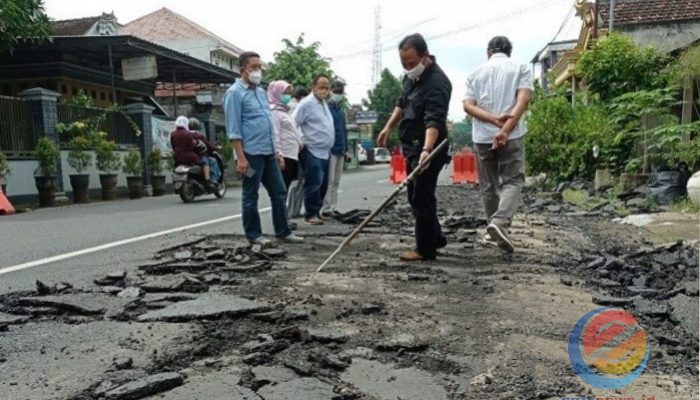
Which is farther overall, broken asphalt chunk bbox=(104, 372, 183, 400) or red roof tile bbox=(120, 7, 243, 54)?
red roof tile bbox=(120, 7, 243, 54)

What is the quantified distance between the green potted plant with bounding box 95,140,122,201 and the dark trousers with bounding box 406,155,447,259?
1131 cm

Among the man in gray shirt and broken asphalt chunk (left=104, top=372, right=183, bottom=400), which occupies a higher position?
the man in gray shirt

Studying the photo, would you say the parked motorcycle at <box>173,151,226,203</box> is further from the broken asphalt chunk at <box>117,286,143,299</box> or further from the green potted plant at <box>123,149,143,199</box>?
the broken asphalt chunk at <box>117,286,143,299</box>

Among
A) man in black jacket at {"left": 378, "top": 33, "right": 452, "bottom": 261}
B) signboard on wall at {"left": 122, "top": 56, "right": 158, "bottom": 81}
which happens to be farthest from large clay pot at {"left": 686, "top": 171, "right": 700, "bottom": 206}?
signboard on wall at {"left": 122, "top": 56, "right": 158, "bottom": 81}

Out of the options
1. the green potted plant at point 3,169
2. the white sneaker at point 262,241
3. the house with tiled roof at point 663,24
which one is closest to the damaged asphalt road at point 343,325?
the white sneaker at point 262,241

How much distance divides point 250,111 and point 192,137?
6.66m

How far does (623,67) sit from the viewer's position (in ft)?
40.4

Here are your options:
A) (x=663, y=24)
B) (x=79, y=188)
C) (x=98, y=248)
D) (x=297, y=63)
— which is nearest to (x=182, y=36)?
(x=297, y=63)

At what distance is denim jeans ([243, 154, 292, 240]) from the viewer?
530 centimetres

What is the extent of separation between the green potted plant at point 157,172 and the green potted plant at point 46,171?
334cm

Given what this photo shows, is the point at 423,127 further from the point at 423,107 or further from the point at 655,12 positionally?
the point at 655,12

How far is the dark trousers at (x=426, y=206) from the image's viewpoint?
4.57 m

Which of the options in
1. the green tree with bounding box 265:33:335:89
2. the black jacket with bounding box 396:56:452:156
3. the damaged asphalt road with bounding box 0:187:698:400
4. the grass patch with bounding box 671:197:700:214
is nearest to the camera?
the damaged asphalt road with bounding box 0:187:698:400

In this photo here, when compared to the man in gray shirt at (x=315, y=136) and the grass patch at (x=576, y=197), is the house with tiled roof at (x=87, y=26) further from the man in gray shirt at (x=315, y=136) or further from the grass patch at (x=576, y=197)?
the grass patch at (x=576, y=197)
